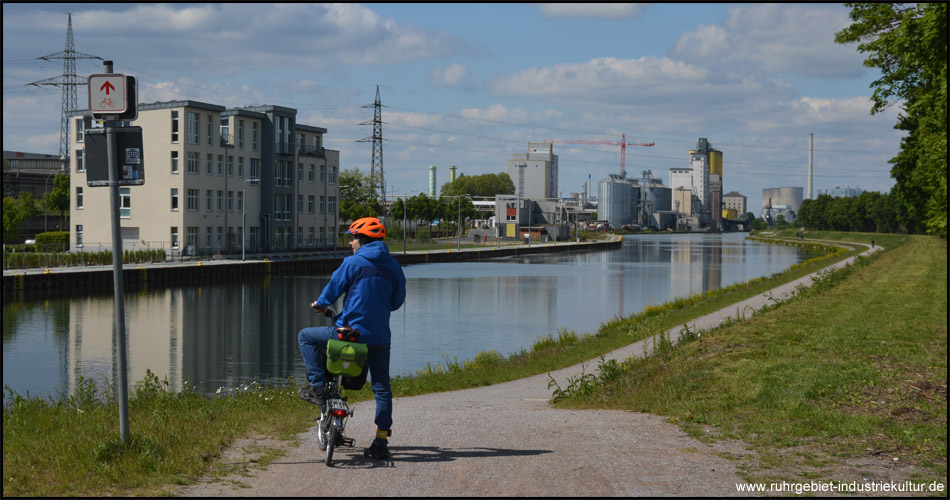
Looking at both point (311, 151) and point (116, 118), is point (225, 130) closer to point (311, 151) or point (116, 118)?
point (311, 151)

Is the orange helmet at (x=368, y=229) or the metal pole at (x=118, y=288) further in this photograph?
the orange helmet at (x=368, y=229)

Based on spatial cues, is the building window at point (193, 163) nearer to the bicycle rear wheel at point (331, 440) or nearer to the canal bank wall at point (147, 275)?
Result: the canal bank wall at point (147, 275)

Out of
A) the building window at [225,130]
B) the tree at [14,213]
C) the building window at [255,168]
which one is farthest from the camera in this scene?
the building window at [255,168]

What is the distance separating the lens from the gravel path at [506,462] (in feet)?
23.5

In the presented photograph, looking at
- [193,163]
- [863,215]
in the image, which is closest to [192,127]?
[193,163]

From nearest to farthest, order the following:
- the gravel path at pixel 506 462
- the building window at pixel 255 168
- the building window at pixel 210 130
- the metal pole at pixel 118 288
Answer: the gravel path at pixel 506 462 → the metal pole at pixel 118 288 → the building window at pixel 210 130 → the building window at pixel 255 168

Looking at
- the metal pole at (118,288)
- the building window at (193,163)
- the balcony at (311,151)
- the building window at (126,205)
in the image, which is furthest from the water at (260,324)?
the balcony at (311,151)

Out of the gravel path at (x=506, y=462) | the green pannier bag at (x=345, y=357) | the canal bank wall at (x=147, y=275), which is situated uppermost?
the green pannier bag at (x=345, y=357)

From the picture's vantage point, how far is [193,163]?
238 feet

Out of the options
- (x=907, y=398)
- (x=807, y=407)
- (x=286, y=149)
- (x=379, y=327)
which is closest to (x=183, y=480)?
(x=379, y=327)

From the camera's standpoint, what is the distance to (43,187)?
4503 inches

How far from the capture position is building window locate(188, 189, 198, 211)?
7162cm

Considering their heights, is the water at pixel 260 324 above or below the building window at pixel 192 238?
below

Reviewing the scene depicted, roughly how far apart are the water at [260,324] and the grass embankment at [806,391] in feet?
36.1
